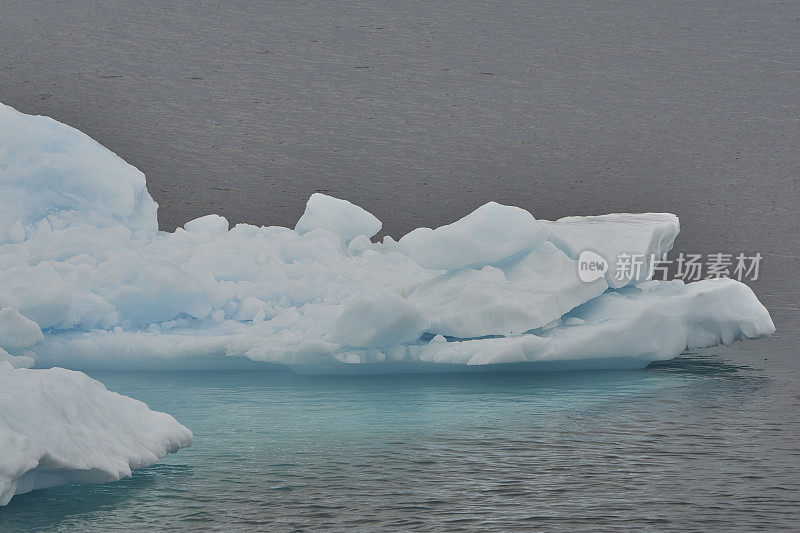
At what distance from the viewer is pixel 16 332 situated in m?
8.55

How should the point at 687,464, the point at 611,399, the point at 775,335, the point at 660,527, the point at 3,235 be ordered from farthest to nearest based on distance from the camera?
the point at 775,335 < the point at 3,235 < the point at 611,399 < the point at 687,464 < the point at 660,527

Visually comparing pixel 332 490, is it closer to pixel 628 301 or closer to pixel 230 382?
pixel 230 382

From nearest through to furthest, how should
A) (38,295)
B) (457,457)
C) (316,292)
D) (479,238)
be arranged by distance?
1. (457,457)
2. (38,295)
3. (479,238)
4. (316,292)

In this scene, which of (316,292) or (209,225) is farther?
(209,225)

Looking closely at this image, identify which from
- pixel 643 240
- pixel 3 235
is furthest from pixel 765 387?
pixel 3 235

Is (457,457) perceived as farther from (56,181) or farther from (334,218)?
(56,181)

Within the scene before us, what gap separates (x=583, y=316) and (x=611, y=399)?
144 cm

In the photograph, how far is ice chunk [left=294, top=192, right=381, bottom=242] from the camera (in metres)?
11.6

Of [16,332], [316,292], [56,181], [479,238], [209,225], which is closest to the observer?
[16,332]

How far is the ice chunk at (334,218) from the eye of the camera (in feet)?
38.2

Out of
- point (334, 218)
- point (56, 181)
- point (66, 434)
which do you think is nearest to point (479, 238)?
point (334, 218)

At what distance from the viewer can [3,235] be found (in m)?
10.1

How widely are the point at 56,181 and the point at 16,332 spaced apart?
2417mm

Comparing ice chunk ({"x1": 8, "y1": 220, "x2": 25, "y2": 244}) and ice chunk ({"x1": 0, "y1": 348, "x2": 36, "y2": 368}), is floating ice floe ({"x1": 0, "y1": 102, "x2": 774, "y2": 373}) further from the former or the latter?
ice chunk ({"x1": 0, "y1": 348, "x2": 36, "y2": 368})
